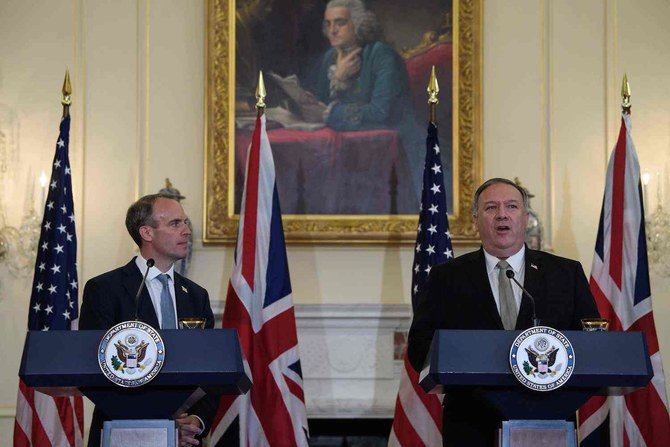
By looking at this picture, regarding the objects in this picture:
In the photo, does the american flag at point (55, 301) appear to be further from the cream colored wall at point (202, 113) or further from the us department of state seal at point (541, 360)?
the us department of state seal at point (541, 360)

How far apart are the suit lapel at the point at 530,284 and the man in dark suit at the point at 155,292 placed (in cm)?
129

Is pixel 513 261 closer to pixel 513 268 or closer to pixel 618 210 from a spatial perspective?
pixel 513 268

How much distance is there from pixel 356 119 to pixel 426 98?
1.78 ft

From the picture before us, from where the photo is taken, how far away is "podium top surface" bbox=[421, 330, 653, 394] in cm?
313

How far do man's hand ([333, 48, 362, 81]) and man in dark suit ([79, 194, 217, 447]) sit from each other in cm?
305

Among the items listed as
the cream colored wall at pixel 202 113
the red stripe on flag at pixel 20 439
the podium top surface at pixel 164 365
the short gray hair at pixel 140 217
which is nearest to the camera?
the podium top surface at pixel 164 365

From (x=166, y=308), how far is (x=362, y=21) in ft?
12.3

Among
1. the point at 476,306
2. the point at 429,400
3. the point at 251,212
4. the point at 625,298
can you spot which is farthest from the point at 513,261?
the point at 251,212

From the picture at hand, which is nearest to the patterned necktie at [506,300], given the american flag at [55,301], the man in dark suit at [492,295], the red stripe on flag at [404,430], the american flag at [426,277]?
the man in dark suit at [492,295]

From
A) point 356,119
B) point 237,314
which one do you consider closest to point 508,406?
point 237,314

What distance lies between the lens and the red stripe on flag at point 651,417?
18.6ft

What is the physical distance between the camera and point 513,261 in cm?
392

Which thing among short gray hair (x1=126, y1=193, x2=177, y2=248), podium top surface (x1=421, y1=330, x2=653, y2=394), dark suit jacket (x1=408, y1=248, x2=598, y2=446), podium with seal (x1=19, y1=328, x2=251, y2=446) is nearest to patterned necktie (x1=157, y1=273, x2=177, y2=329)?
short gray hair (x1=126, y1=193, x2=177, y2=248)

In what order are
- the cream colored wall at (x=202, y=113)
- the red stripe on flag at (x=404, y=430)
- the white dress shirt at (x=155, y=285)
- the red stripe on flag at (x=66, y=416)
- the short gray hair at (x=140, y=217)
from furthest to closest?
the cream colored wall at (x=202, y=113)
the red stripe on flag at (x=66, y=416)
the red stripe on flag at (x=404, y=430)
the short gray hair at (x=140, y=217)
the white dress shirt at (x=155, y=285)
